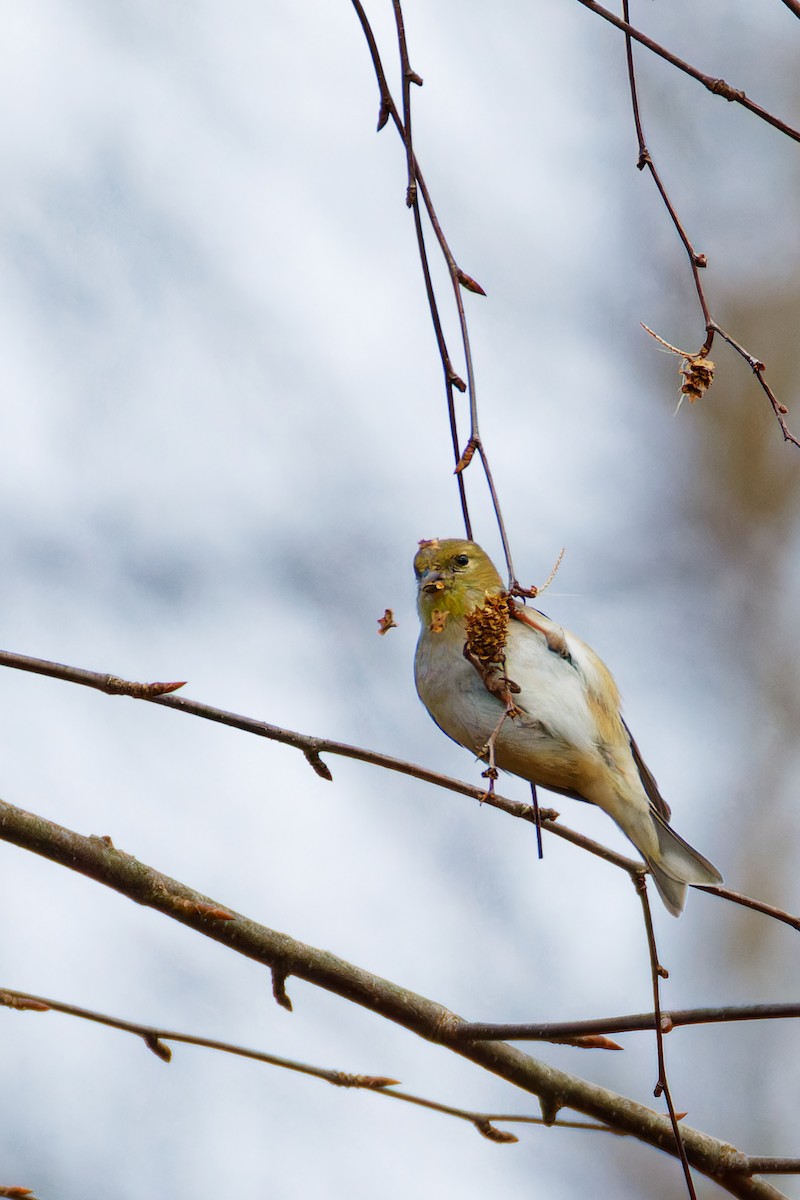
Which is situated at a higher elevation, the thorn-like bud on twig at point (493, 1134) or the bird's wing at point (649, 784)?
the bird's wing at point (649, 784)

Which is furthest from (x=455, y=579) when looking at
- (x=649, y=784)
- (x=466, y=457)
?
(x=466, y=457)

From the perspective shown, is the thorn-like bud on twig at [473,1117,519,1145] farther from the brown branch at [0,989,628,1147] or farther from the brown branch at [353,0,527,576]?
the brown branch at [353,0,527,576]

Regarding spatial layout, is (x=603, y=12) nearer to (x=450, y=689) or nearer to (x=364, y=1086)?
Answer: (x=364, y=1086)

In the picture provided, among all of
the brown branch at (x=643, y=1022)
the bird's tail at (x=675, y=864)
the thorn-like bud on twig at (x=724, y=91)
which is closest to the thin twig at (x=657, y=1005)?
the brown branch at (x=643, y=1022)

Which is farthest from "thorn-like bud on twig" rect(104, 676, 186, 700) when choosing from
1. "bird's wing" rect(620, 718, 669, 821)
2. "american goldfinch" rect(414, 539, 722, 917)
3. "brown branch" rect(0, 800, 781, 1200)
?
"bird's wing" rect(620, 718, 669, 821)

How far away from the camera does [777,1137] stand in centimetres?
678

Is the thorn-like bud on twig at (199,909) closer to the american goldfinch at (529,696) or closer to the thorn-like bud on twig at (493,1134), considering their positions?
the thorn-like bud on twig at (493,1134)

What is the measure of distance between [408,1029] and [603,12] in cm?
150

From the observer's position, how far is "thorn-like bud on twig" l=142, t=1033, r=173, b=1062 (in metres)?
1.81

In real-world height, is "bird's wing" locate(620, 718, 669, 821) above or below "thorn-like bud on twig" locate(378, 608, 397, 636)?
above

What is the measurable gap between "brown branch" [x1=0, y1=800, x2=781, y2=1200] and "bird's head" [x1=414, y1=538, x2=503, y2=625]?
1.33m

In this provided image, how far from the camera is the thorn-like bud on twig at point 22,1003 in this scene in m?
1.74

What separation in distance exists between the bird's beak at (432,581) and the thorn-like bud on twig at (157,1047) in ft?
5.07

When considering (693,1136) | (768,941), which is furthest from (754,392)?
(693,1136)
